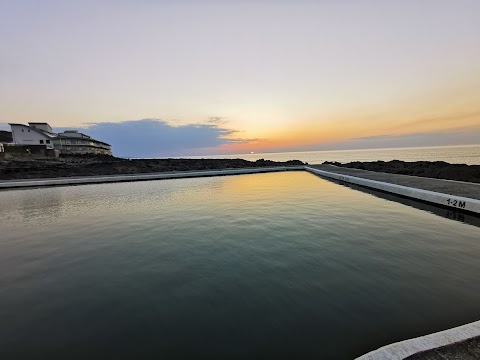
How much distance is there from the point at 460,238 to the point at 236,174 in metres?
25.5

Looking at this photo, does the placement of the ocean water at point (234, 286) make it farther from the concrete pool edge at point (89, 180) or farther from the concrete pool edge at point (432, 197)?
the concrete pool edge at point (89, 180)

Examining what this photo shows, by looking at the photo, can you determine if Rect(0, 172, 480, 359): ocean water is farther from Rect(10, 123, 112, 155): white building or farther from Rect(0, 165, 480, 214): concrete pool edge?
Rect(10, 123, 112, 155): white building

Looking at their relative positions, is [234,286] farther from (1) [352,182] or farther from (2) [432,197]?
(1) [352,182]

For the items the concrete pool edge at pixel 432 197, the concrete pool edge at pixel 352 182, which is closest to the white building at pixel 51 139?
the concrete pool edge at pixel 352 182

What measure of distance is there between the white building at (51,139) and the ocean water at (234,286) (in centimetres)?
5325

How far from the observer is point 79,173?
28531 mm

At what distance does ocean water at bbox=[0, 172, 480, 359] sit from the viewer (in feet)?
11.0

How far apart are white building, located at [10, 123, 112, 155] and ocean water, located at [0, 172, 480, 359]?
53.2 metres

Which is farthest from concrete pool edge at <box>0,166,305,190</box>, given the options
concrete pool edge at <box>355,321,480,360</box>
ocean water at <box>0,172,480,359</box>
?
concrete pool edge at <box>355,321,480,360</box>

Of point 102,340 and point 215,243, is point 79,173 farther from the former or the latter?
point 102,340

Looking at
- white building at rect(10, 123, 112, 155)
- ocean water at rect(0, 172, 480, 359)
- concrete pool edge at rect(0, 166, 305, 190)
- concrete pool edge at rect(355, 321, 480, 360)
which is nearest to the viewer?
concrete pool edge at rect(355, 321, 480, 360)

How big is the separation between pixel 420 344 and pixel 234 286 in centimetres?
306

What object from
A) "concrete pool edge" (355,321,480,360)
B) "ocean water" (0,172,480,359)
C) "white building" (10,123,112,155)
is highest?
"white building" (10,123,112,155)

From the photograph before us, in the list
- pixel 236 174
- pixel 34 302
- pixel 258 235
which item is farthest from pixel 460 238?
pixel 236 174
